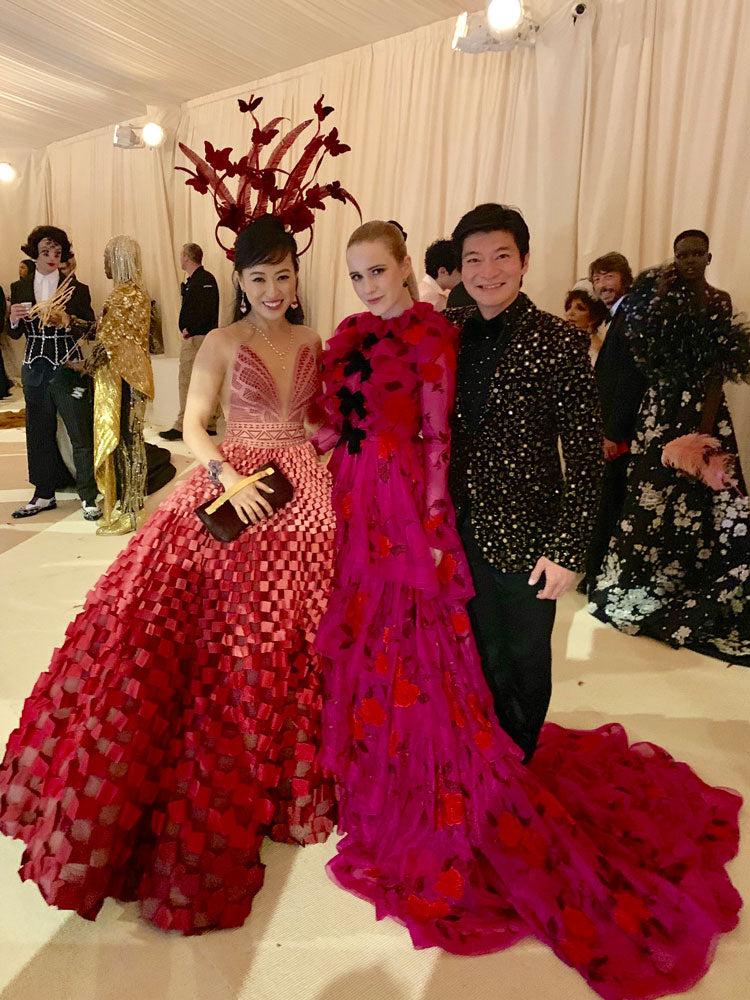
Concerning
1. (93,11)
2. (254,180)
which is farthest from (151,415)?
(254,180)

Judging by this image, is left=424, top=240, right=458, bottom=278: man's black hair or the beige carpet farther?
left=424, top=240, right=458, bottom=278: man's black hair

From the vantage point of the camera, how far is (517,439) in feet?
4.73

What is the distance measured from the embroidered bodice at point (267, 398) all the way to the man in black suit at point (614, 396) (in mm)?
1405

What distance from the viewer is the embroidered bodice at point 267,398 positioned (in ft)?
6.10

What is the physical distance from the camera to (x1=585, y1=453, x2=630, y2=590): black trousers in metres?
3.10

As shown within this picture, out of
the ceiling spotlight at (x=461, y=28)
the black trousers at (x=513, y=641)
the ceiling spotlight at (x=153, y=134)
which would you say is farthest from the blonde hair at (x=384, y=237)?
the ceiling spotlight at (x=153, y=134)

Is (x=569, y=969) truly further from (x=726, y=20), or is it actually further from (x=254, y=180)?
(x=726, y=20)

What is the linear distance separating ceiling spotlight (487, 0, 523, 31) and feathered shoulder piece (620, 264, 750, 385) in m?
1.99

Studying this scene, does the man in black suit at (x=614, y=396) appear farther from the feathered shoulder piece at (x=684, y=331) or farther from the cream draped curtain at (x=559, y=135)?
the cream draped curtain at (x=559, y=135)

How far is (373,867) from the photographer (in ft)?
5.27

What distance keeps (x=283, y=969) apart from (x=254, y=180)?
1.83 meters

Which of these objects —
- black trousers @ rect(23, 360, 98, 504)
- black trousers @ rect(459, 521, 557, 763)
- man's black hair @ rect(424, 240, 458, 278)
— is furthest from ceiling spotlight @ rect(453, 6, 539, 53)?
black trousers @ rect(459, 521, 557, 763)

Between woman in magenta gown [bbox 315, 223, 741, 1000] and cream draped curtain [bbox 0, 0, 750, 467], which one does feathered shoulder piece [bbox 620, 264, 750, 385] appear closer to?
cream draped curtain [bbox 0, 0, 750, 467]

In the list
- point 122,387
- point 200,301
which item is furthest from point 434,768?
point 200,301
